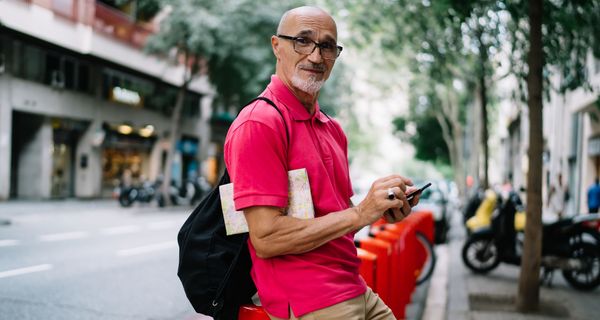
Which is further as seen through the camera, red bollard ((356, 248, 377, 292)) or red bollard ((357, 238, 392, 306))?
red bollard ((357, 238, 392, 306))

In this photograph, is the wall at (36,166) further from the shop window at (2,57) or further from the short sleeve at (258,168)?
the short sleeve at (258,168)

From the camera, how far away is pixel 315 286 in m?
1.82

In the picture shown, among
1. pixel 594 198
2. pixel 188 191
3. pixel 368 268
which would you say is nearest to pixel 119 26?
pixel 188 191

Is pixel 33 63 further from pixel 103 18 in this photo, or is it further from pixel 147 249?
pixel 147 249

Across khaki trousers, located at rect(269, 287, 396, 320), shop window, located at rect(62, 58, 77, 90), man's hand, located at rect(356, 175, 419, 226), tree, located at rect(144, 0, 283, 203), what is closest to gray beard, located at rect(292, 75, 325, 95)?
man's hand, located at rect(356, 175, 419, 226)

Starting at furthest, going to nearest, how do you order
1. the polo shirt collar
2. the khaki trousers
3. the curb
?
the curb
the polo shirt collar
the khaki trousers

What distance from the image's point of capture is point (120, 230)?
13.6 m

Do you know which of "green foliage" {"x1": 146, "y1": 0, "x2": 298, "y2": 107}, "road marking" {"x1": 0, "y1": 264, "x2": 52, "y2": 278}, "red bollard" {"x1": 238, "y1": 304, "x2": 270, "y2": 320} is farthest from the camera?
"green foliage" {"x1": 146, "y1": 0, "x2": 298, "y2": 107}

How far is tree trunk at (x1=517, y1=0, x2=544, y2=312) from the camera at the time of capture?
21.1ft

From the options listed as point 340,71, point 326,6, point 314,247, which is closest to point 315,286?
point 314,247

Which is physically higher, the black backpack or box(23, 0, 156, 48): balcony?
box(23, 0, 156, 48): balcony

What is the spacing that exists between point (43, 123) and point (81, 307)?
17.9m

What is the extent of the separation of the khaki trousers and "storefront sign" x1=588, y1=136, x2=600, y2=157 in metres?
19.7

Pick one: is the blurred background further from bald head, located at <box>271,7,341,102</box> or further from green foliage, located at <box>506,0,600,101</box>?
bald head, located at <box>271,7,341,102</box>
